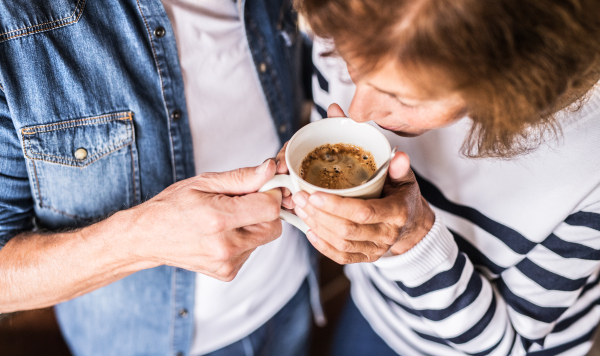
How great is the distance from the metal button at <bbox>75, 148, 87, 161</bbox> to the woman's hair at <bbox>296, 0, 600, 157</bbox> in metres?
0.65

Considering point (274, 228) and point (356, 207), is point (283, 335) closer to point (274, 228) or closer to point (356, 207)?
point (274, 228)

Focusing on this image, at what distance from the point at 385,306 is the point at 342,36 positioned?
934 mm

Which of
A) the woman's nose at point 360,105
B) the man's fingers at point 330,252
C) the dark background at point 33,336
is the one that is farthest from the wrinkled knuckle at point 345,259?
the dark background at point 33,336

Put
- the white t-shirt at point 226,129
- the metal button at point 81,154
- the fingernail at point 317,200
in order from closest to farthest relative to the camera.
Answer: the fingernail at point 317,200 → the metal button at point 81,154 → the white t-shirt at point 226,129

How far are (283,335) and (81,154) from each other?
3.32 feet

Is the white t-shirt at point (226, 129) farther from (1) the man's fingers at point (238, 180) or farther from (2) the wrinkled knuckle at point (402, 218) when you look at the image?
(2) the wrinkled knuckle at point (402, 218)

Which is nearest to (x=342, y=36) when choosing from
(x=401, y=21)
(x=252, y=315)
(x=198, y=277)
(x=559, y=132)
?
(x=401, y=21)

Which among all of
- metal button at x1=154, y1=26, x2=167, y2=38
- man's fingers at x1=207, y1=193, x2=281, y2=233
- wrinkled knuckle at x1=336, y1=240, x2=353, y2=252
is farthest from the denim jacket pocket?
wrinkled knuckle at x1=336, y1=240, x2=353, y2=252

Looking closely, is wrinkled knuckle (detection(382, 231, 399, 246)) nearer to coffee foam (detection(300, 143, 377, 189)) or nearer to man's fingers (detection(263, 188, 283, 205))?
coffee foam (detection(300, 143, 377, 189))

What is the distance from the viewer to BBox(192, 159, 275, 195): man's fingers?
731 mm

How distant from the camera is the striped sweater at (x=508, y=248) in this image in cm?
81

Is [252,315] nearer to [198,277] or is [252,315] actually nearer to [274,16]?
[198,277]

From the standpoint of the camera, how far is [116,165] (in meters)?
0.94

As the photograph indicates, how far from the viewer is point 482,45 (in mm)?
509
